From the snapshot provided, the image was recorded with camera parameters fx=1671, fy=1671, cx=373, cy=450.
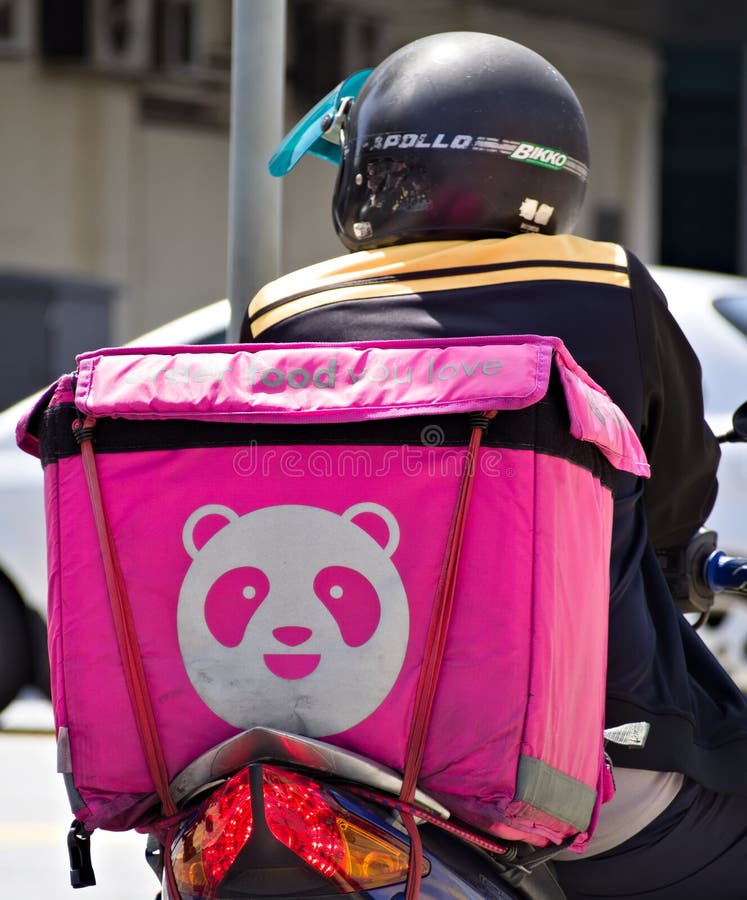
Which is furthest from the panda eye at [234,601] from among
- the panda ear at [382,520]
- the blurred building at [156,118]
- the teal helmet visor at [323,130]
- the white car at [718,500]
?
the blurred building at [156,118]

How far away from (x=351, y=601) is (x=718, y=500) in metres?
4.72

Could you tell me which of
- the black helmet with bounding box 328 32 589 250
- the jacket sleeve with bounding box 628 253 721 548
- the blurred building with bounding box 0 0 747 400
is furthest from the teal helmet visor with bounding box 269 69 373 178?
the blurred building with bounding box 0 0 747 400

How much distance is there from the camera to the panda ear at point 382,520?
1692 mm

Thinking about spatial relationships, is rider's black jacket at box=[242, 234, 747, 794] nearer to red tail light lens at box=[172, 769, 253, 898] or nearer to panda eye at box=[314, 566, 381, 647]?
panda eye at box=[314, 566, 381, 647]

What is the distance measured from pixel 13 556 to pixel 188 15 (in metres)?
7.76

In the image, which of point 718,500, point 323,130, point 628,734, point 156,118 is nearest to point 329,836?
point 628,734

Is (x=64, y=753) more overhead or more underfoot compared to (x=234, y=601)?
more underfoot

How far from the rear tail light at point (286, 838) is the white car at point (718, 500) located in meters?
4.45

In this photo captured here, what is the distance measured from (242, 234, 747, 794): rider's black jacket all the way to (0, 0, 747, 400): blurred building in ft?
35.3

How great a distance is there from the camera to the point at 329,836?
5.25ft

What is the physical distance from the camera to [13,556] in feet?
22.6

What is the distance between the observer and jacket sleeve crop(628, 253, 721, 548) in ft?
6.70

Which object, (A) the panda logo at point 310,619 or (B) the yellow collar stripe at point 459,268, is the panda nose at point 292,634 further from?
(B) the yellow collar stripe at point 459,268

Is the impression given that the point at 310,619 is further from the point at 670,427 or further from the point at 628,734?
the point at 670,427
